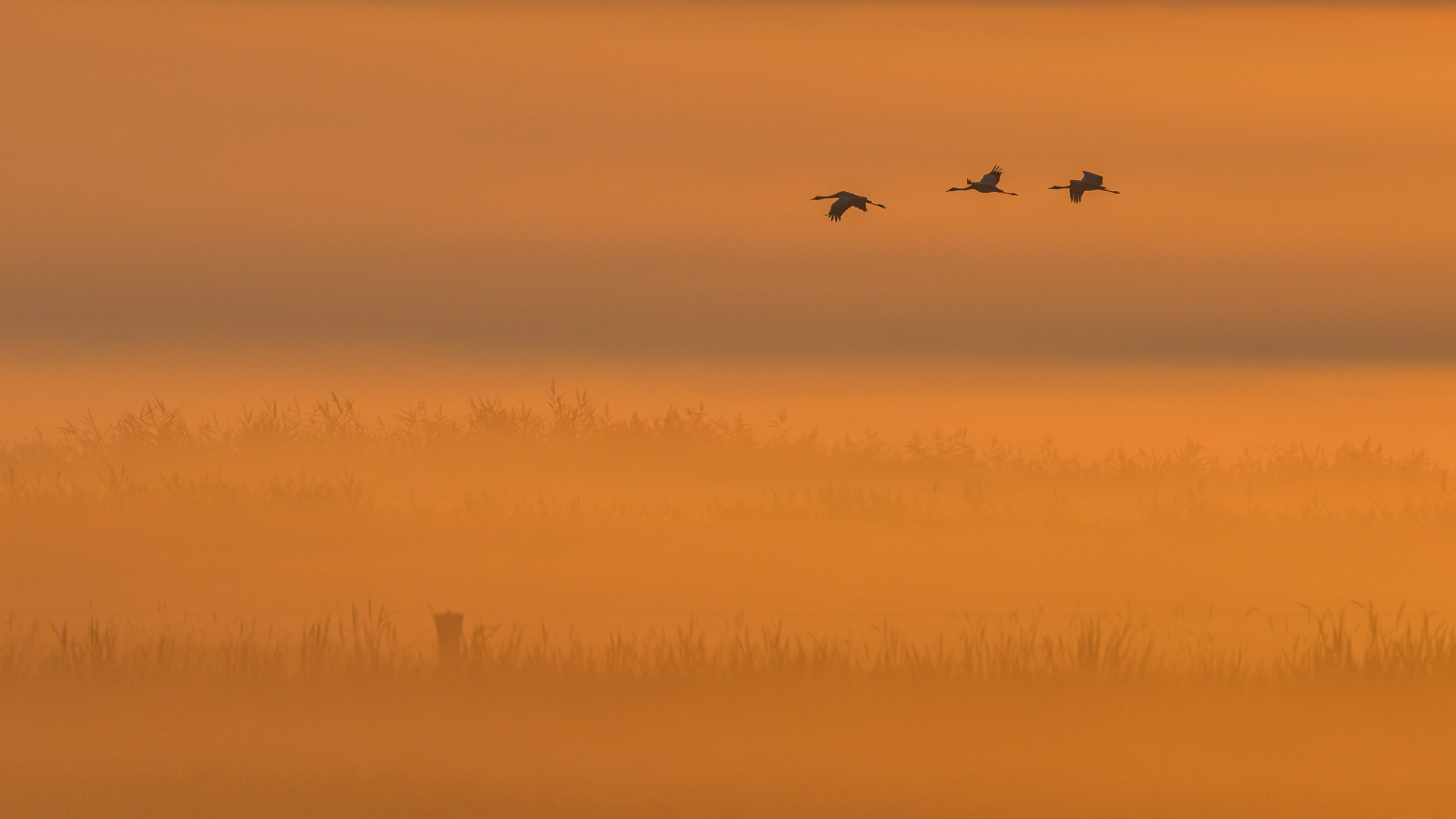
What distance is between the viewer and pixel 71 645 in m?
20.0

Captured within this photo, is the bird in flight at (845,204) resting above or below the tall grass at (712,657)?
above

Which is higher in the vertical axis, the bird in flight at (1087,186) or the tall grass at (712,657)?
the bird in flight at (1087,186)

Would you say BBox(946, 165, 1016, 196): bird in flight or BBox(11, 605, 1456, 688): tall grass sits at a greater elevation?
BBox(946, 165, 1016, 196): bird in flight

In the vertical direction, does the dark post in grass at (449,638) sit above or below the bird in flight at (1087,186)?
below

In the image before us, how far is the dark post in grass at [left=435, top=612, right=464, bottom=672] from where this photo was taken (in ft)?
64.3

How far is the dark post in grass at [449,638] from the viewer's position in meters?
19.6

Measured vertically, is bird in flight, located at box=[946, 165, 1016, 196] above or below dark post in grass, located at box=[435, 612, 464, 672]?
above

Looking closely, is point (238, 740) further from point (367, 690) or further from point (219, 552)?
point (219, 552)

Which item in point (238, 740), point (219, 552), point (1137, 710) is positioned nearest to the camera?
point (238, 740)

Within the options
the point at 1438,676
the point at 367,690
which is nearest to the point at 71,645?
the point at 367,690

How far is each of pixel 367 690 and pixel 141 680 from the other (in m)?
2.18

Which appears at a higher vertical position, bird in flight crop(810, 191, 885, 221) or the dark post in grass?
bird in flight crop(810, 191, 885, 221)

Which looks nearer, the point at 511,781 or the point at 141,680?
the point at 511,781

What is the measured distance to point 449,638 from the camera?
775 inches
